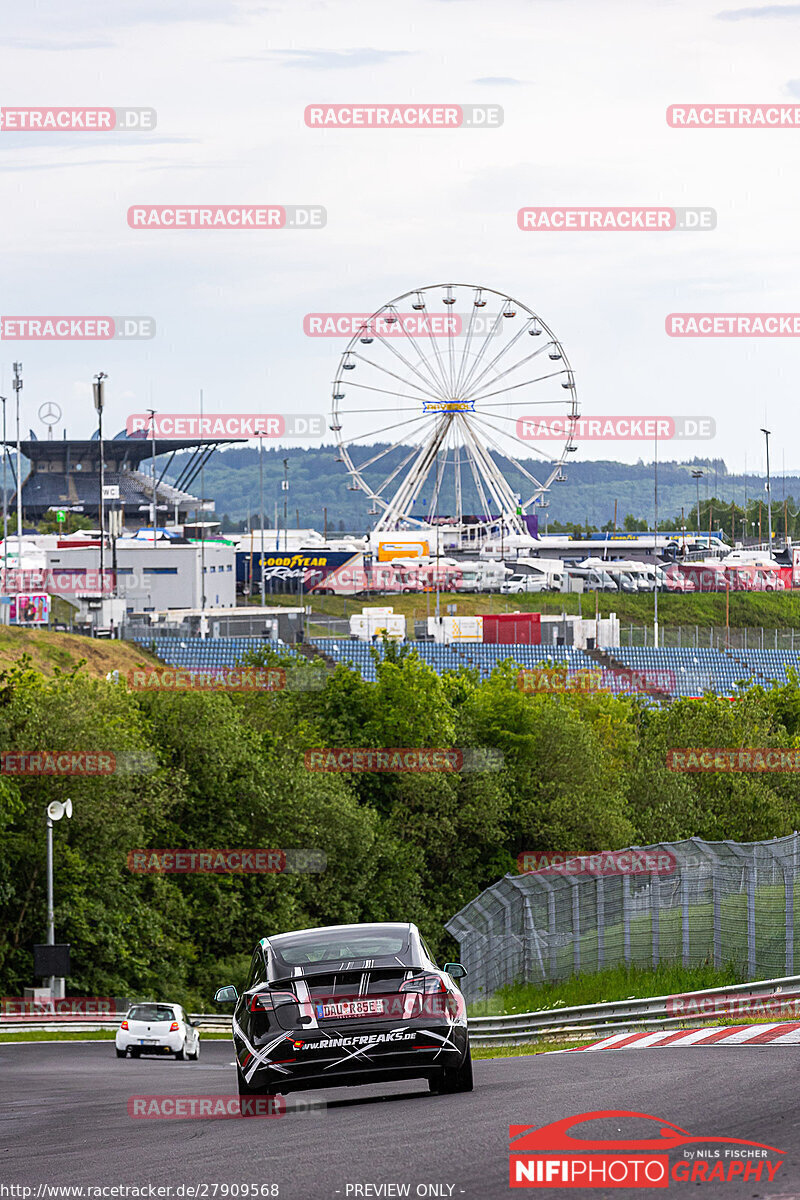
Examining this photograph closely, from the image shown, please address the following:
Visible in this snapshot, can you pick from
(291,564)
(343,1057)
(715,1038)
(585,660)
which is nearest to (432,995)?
(343,1057)

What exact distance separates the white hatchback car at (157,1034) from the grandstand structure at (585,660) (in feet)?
129

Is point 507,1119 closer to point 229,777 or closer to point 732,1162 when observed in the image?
point 732,1162

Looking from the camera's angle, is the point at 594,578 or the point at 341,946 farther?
the point at 594,578

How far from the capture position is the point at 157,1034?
2255 cm

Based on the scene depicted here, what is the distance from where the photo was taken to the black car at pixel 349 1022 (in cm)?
930

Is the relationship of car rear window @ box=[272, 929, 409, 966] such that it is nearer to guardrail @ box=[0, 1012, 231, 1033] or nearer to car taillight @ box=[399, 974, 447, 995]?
car taillight @ box=[399, 974, 447, 995]

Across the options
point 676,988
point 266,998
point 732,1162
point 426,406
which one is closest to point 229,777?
point 676,988

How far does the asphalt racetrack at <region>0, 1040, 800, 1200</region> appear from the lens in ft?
22.4

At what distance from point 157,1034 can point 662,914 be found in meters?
8.12

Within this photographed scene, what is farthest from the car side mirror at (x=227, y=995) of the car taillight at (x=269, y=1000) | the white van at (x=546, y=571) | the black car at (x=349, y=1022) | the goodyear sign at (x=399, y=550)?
the white van at (x=546, y=571)

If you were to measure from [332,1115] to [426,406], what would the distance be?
294ft

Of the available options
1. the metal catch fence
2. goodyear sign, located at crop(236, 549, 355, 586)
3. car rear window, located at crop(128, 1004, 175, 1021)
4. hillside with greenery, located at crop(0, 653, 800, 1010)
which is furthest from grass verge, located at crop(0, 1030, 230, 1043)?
goodyear sign, located at crop(236, 549, 355, 586)

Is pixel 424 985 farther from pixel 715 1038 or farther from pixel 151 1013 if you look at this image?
pixel 151 1013

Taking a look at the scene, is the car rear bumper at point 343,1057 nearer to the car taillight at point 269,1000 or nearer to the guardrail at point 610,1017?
the car taillight at point 269,1000
